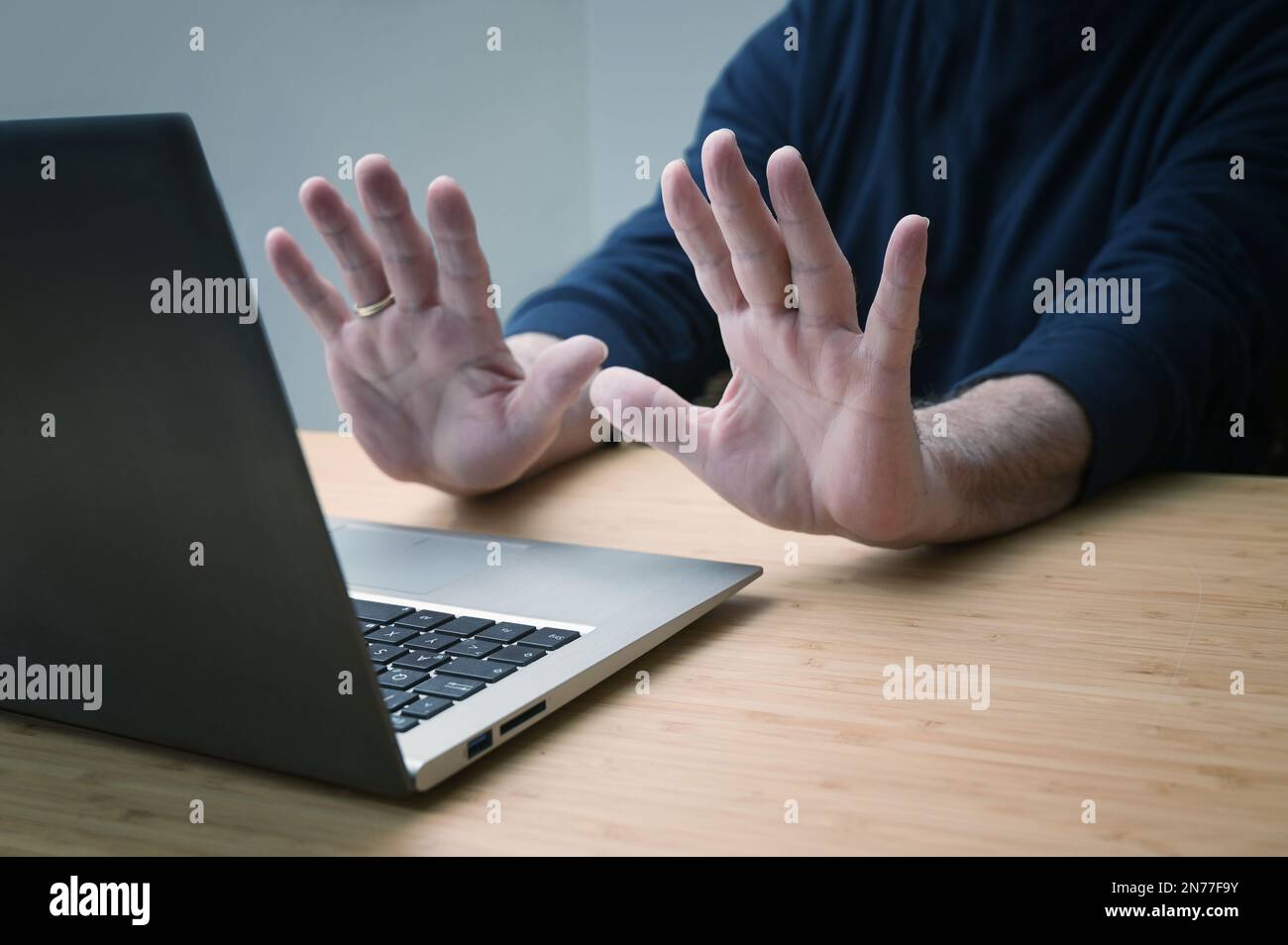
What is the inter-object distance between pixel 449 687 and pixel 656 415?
0.29 m

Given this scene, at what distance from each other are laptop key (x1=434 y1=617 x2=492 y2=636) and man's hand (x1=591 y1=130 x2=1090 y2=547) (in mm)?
206

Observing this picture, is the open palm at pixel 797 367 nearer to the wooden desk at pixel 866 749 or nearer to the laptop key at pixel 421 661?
the wooden desk at pixel 866 749

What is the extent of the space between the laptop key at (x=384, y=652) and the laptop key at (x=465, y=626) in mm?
27

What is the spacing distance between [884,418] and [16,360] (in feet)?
1.38

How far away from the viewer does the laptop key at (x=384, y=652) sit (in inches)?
21.1

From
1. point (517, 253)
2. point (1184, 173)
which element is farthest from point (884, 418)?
point (517, 253)

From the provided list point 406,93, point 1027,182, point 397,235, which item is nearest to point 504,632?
point 397,235

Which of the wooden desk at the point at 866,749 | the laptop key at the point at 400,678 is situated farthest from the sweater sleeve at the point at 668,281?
the laptop key at the point at 400,678

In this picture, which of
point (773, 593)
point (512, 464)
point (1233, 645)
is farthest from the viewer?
point (512, 464)

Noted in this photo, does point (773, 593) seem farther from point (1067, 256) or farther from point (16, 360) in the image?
point (1067, 256)

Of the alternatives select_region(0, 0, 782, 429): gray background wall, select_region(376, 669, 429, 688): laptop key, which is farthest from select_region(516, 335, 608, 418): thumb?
select_region(0, 0, 782, 429): gray background wall

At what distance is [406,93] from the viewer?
2285 mm

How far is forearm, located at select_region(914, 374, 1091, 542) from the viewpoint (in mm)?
715

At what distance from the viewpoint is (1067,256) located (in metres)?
1.25
